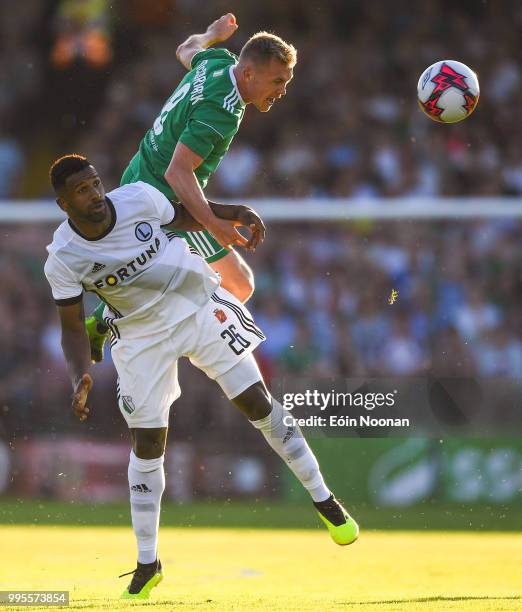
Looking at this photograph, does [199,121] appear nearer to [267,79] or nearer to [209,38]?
[267,79]

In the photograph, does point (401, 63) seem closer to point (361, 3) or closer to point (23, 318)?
point (361, 3)

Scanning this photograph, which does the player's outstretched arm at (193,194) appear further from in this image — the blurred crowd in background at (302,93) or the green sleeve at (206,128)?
the blurred crowd in background at (302,93)

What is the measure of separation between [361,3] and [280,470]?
690 centimetres

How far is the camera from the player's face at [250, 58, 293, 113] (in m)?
6.63

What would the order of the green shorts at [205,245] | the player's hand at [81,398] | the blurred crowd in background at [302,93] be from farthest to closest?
the blurred crowd in background at [302,93]
the green shorts at [205,245]
the player's hand at [81,398]

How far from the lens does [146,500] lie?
643 cm

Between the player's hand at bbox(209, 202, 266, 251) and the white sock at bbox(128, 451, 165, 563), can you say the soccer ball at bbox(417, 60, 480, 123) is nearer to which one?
the player's hand at bbox(209, 202, 266, 251)

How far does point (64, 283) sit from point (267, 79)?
156cm

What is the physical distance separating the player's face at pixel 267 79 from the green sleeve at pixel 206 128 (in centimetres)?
19

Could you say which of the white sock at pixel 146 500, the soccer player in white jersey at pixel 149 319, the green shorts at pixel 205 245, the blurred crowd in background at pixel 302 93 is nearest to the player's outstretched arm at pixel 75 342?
the soccer player in white jersey at pixel 149 319

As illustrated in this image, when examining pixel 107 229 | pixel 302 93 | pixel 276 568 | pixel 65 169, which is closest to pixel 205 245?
pixel 107 229

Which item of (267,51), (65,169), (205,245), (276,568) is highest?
(267,51)

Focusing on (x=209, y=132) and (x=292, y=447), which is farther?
(x=292, y=447)

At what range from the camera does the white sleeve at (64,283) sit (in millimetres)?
6164
